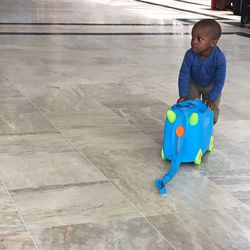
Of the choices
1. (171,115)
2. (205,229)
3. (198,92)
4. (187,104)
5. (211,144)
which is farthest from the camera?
(198,92)

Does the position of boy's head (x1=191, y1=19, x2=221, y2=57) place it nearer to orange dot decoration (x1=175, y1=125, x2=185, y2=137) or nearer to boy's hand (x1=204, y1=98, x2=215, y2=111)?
boy's hand (x1=204, y1=98, x2=215, y2=111)

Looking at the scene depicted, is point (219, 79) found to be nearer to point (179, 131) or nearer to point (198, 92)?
point (198, 92)

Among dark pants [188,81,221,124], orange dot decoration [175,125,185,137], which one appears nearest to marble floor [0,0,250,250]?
orange dot decoration [175,125,185,137]

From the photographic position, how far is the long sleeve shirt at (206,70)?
444cm

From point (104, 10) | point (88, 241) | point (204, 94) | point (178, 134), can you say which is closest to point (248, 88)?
point (204, 94)

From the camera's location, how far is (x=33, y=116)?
539 centimetres

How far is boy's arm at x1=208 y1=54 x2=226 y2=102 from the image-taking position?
4434 mm

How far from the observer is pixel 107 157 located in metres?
4.46

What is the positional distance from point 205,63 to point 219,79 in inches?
6.1

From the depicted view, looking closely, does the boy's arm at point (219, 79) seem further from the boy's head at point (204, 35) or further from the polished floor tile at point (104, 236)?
the polished floor tile at point (104, 236)

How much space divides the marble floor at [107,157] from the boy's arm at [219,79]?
442 mm

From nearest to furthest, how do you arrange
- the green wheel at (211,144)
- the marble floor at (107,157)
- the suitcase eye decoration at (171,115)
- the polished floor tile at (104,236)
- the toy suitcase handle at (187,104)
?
the polished floor tile at (104,236) < the marble floor at (107,157) < the suitcase eye decoration at (171,115) < the toy suitcase handle at (187,104) < the green wheel at (211,144)

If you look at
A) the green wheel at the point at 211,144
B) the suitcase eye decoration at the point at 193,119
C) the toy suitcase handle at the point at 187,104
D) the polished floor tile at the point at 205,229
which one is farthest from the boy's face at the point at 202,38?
the polished floor tile at the point at 205,229

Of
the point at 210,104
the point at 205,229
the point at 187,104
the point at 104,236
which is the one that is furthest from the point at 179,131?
the point at 104,236
